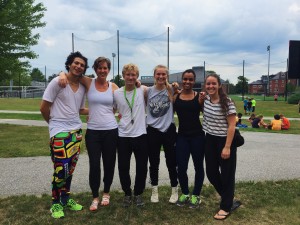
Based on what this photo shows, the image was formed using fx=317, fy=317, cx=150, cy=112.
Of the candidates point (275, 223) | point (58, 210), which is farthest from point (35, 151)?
point (275, 223)

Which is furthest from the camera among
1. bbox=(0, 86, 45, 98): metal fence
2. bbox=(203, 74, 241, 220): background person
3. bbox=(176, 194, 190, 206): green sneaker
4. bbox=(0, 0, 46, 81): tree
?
bbox=(0, 86, 45, 98): metal fence

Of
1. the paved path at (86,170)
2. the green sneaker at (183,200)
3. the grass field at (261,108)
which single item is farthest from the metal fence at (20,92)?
the green sneaker at (183,200)

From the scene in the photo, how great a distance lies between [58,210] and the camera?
391 cm

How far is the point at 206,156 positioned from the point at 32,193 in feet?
8.72

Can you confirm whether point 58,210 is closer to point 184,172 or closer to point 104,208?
point 104,208

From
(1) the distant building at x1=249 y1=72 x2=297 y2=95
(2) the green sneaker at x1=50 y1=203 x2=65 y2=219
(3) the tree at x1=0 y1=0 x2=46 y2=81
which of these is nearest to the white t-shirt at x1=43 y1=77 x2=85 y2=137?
(2) the green sneaker at x1=50 y1=203 x2=65 y2=219

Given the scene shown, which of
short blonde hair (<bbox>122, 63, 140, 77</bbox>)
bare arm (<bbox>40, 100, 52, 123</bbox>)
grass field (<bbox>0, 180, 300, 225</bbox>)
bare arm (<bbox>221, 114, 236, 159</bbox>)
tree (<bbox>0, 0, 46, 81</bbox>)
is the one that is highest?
tree (<bbox>0, 0, 46, 81</bbox>)

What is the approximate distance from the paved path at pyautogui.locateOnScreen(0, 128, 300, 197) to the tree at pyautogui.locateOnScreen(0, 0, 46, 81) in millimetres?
5685

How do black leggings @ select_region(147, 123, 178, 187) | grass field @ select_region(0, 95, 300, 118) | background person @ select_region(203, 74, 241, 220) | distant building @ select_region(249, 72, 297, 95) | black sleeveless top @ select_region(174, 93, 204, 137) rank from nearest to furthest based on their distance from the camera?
background person @ select_region(203, 74, 241, 220) < black sleeveless top @ select_region(174, 93, 204, 137) < black leggings @ select_region(147, 123, 178, 187) < grass field @ select_region(0, 95, 300, 118) < distant building @ select_region(249, 72, 297, 95)

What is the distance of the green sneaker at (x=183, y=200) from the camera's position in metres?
4.29

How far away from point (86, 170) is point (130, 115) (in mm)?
2421

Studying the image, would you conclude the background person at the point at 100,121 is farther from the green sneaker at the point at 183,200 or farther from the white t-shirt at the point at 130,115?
the green sneaker at the point at 183,200

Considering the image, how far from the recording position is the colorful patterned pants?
379cm

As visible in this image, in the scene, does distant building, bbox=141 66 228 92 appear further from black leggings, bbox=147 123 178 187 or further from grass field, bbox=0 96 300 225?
grass field, bbox=0 96 300 225
